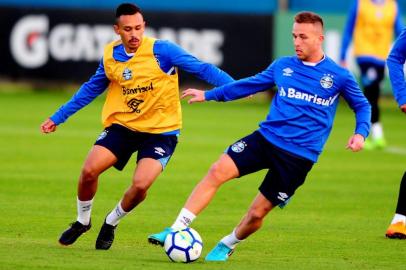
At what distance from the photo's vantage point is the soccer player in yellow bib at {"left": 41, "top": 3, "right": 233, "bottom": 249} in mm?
10406

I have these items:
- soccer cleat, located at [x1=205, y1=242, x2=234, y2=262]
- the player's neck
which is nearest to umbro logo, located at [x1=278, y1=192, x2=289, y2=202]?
soccer cleat, located at [x1=205, y1=242, x2=234, y2=262]

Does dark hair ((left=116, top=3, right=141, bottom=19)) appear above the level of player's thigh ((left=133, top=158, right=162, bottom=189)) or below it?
above

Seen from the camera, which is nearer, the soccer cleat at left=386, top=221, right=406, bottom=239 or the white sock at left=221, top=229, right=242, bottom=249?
the white sock at left=221, top=229, right=242, bottom=249

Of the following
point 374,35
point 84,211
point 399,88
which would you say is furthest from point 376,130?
point 84,211

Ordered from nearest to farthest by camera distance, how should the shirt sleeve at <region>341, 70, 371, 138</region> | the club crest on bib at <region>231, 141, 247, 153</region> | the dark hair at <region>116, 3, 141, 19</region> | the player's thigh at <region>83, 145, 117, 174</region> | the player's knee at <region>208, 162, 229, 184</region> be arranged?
the player's knee at <region>208, 162, 229, 184</region>
the club crest on bib at <region>231, 141, 247, 153</region>
the shirt sleeve at <region>341, 70, 371, 138</region>
the player's thigh at <region>83, 145, 117, 174</region>
the dark hair at <region>116, 3, 141, 19</region>

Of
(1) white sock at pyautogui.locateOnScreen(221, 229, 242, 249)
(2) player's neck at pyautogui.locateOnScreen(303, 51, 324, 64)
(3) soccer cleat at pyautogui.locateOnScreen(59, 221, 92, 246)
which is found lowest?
(3) soccer cleat at pyautogui.locateOnScreen(59, 221, 92, 246)

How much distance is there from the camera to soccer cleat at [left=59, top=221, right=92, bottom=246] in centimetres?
1046

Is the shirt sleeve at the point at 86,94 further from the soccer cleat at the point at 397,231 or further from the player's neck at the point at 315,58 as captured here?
the soccer cleat at the point at 397,231

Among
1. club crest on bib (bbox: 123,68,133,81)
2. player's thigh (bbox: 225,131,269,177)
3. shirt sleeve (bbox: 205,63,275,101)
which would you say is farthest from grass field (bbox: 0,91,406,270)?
club crest on bib (bbox: 123,68,133,81)

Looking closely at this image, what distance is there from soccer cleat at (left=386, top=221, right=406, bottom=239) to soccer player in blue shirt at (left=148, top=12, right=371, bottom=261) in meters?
2.04

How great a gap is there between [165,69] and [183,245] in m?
2.02

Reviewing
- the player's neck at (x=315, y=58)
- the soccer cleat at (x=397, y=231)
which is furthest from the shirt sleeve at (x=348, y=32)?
the player's neck at (x=315, y=58)

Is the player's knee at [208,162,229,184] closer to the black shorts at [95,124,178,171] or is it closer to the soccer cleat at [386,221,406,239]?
the black shorts at [95,124,178,171]

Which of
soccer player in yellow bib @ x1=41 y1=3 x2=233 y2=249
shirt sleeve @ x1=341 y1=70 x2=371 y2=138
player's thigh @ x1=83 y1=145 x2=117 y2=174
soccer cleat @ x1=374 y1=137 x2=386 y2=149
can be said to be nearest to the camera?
shirt sleeve @ x1=341 y1=70 x2=371 y2=138
